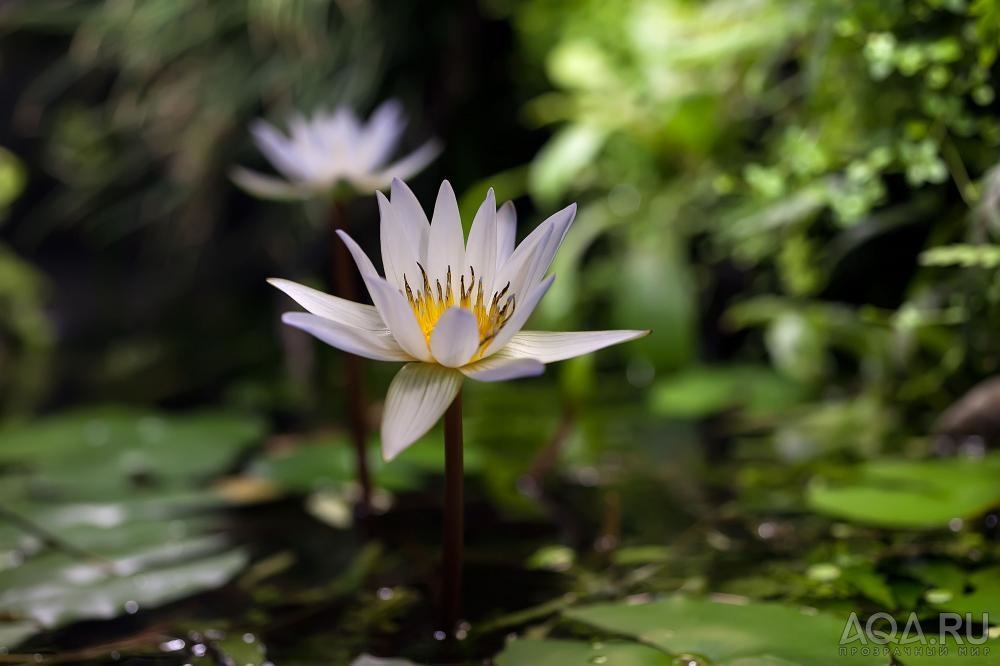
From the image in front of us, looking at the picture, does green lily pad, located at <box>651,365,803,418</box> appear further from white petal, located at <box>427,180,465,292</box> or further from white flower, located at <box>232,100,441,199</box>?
white petal, located at <box>427,180,465,292</box>

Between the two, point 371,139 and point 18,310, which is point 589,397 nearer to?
point 371,139

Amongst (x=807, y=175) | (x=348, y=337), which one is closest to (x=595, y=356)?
(x=807, y=175)

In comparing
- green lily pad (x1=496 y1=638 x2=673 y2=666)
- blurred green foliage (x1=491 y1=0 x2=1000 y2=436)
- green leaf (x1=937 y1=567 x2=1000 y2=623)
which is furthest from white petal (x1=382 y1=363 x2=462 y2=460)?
blurred green foliage (x1=491 y1=0 x2=1000 y2=436)

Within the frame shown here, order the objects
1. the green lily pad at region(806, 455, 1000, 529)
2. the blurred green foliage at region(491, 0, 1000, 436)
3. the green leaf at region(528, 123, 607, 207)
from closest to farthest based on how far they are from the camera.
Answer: the green lily pad at region(806, 455, 1000, 529) → the blurred green foliage at region(491, 0, 1000, 436) → the green leaf at region(528, 123, 607, 207)

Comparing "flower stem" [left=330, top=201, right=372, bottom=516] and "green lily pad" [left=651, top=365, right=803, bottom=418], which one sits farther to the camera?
"green lily pad" [left=651, top=365, right=803, bottom=418]

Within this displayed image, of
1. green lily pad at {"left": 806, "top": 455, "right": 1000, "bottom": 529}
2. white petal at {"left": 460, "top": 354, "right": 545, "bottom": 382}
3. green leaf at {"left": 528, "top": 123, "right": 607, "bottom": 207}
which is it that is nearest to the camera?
white petal at {"left": 460, "top": 354, "right": 545, "bottom": 382}

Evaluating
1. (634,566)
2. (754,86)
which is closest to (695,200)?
(754,86)
